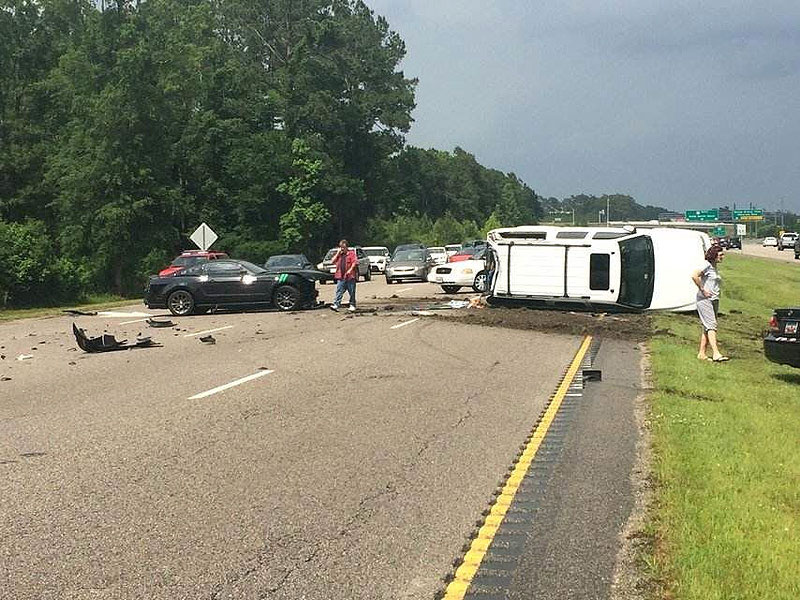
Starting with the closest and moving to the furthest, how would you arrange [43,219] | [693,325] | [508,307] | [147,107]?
1. [693,325]
2. [508,307]
3. [147,107]
4. [43,219]

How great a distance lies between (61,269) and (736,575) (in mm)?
36556

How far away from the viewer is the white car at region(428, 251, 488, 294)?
31897mm

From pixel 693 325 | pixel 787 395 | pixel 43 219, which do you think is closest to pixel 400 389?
pixel 787 395

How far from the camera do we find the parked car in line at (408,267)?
41.9 metres

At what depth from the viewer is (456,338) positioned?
19.0 m

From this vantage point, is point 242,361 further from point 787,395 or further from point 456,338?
point 787,395

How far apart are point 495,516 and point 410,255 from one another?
1441 inches

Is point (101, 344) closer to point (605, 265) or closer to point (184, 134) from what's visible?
point (605, 265)

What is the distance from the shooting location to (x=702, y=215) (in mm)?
158000

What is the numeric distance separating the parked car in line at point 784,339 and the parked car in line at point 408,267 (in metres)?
28.8

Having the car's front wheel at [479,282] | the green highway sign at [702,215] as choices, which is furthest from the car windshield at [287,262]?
the green highway sign at [702,215]

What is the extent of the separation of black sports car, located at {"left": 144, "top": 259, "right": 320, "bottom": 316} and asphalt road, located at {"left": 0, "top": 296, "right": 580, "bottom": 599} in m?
9.65

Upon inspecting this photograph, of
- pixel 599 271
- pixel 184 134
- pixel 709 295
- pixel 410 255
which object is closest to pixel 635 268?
pixel 599 271

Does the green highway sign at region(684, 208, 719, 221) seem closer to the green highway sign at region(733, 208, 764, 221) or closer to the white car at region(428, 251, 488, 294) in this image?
the green highway sign at region(733, 208, 764, 221)
